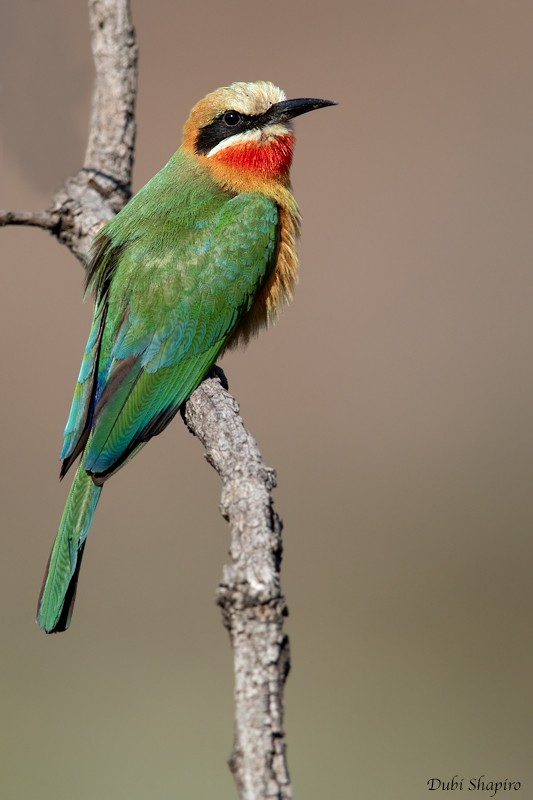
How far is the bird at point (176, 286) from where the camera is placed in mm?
2607

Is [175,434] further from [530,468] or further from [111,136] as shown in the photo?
[111,136]

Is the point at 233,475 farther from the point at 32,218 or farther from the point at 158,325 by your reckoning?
the point at 32,218

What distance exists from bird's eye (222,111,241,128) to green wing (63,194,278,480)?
1.34ft

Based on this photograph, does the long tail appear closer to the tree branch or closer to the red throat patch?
the tree branch

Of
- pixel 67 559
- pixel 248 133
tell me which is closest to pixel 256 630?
pixel 67 559

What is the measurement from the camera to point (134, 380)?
270 cm

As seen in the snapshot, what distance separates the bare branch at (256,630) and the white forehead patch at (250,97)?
160 centimetres

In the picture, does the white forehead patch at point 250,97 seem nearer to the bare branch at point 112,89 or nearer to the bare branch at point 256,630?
the bare branch at point 112,89

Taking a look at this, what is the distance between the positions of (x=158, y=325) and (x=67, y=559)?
705 millimetres

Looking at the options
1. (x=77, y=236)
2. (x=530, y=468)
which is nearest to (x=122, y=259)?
(x=77, y=236)

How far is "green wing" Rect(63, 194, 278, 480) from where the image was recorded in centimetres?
265

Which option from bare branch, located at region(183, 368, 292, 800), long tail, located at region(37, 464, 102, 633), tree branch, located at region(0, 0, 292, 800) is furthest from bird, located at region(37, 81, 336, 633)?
bare branch, located at region(183, 368, 292, 800)

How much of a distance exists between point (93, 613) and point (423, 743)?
1621 millimetres

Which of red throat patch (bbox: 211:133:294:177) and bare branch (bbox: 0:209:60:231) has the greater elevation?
red throat patch (bbox: 211:133:294:177)
